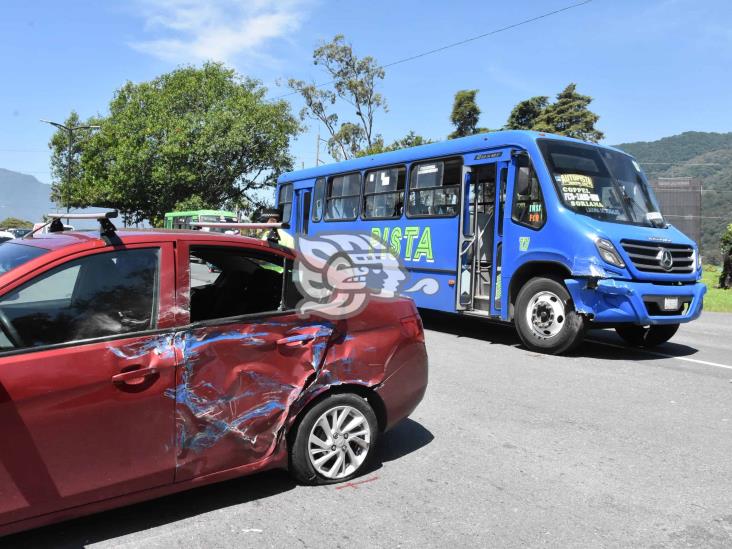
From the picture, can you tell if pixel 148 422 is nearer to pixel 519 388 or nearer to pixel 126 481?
pixel 126 481

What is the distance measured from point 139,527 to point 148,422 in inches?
25.6

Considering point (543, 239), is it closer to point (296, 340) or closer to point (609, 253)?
point (609, 253)

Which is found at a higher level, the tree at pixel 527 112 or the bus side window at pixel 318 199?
the tree at pixel 527 112

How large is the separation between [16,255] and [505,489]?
3.15m

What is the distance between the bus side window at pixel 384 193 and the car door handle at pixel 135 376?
8.21 meters

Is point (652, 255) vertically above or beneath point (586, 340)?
above

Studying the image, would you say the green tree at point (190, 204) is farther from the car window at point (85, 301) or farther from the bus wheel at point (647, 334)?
the car window at point (85, 301)

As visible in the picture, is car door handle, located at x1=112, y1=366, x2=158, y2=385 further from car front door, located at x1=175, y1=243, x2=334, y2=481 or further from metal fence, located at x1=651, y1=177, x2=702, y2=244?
metal fence, located at x1=651, y1=177, x2=702, y2=244

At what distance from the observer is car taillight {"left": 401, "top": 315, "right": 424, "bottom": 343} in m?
4.22

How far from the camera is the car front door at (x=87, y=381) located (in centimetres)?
268

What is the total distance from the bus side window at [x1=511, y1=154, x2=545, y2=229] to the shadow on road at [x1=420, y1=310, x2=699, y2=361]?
1.85m

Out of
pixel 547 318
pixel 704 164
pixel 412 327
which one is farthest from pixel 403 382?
→ pixel 704 164

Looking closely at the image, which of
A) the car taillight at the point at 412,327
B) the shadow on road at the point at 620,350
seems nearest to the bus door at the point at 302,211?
the shadow on road at the point at 620,350

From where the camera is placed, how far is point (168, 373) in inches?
122
